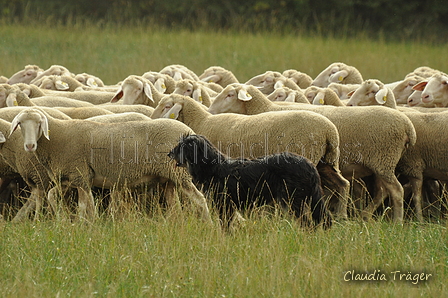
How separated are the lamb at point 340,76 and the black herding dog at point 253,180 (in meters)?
5.51

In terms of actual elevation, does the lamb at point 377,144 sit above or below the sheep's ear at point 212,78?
above

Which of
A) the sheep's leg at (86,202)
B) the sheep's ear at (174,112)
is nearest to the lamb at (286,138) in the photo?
the sheep's ear at (174,112)

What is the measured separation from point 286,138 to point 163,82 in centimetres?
364

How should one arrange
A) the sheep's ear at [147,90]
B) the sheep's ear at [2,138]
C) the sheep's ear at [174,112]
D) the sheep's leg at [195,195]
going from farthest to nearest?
the sheep's ear at [147,90] < the sheep's ear at [174,112] < the sheep's ear at [2,138] < the sheep's leg at [195,195]

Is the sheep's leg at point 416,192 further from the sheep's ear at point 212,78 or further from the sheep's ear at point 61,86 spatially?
the sheep's ear at point 61,86

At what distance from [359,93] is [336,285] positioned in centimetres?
430

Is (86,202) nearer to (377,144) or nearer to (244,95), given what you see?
(244,95)

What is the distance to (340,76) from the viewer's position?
403 inches

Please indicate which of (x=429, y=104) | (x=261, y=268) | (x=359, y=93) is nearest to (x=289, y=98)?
(x=359, y=93)

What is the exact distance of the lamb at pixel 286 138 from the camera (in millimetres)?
5660

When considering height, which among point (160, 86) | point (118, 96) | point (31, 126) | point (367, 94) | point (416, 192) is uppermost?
point (31, 126)

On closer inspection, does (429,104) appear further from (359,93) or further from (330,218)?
(330,218)

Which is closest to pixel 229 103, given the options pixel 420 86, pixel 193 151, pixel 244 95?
pixel 244 95

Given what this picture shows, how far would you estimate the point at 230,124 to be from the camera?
6.35m
